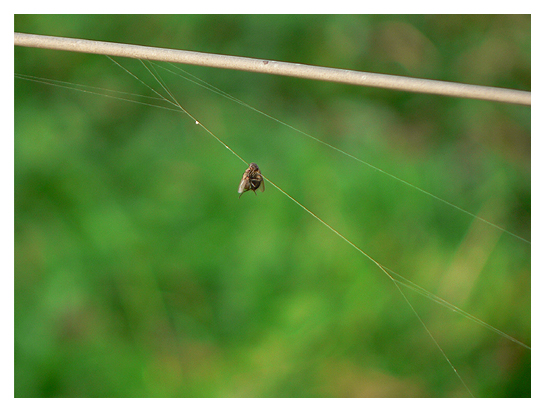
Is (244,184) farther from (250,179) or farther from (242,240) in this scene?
(242,240)

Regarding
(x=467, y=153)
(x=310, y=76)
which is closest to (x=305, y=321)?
(x=310, y=76)

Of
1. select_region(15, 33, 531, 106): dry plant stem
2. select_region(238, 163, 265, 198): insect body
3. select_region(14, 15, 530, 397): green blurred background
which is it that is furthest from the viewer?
select_region(14, 15, 530, 397): green blurred background

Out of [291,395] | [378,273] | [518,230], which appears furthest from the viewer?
[518,230]

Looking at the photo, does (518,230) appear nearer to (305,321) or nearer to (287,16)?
(305,321)

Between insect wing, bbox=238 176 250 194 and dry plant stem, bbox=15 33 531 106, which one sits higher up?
dry plant stem, bbox=15 33 531 106

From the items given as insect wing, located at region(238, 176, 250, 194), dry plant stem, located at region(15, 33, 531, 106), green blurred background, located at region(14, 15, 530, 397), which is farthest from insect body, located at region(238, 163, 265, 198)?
dry plant stem, located at region(15, 33, 531, 106)

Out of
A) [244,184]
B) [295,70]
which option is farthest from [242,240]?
[295,70]

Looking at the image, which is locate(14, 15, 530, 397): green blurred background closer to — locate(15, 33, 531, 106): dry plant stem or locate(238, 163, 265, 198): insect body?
locate(238, 163, 265, 198): insect body

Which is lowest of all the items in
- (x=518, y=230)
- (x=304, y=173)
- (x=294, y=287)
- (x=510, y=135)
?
(x=294, y=287)
